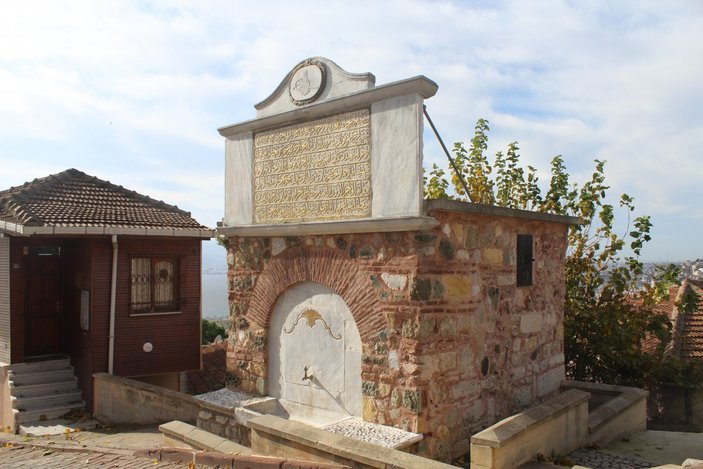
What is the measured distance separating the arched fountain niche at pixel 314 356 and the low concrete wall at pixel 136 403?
1953 millimetres

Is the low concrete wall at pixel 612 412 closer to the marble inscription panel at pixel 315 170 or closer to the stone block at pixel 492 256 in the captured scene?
the stone block at pixel 492 256

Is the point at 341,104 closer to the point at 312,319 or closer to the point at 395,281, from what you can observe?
the point at 395,281

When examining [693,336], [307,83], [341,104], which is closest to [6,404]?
[307,83]

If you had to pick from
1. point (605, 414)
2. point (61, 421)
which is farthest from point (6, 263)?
point (605, 414)

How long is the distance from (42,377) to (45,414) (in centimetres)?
114

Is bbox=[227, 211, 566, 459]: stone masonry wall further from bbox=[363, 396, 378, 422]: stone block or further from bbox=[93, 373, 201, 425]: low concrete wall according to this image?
bbox=[93, 373, 201, 425]: low concrete wall

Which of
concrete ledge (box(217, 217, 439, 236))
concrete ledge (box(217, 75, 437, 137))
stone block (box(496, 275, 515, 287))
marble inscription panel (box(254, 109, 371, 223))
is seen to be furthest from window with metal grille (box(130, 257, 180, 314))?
stone block (box(496, 275, 515, 287))

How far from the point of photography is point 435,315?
645 centimetres

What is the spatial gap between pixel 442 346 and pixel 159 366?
7775mm

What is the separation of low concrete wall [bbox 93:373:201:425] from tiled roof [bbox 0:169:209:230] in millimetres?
3017

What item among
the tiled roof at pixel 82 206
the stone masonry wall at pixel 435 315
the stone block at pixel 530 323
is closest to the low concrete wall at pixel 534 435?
the stone masonry wall at pixel 435 315

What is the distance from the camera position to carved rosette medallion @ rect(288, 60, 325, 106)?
7512mm

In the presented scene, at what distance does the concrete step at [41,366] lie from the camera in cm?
1148

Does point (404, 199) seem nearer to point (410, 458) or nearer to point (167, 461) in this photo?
point (410, 458)
